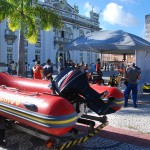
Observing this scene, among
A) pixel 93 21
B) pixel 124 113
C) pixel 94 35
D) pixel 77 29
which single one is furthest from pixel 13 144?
pixel 93 21

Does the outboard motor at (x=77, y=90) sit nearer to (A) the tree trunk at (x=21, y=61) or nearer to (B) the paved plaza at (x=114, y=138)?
(B) the paved plaza at (x=114, y=138)

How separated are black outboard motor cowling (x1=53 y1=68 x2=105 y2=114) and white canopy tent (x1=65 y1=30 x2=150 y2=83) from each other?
6.05 m

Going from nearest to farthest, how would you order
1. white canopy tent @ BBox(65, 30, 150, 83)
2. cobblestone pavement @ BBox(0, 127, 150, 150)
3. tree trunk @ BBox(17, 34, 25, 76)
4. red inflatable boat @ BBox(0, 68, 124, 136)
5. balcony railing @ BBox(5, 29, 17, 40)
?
red inflatable boat @ BBox(0, 68, 124, 136) < cobblestone pavement @ BBox(0, 127, 150, 150) < white canopy tent @ BBox(65, 30, 150, 83) < tree trunk @ BBox(17, 34, 25, 76) < balcony railing @ BBox(5, 29, 17, 40)

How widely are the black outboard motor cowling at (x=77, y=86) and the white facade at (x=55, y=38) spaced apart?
2825cm

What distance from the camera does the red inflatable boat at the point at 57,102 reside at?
4.29 meters

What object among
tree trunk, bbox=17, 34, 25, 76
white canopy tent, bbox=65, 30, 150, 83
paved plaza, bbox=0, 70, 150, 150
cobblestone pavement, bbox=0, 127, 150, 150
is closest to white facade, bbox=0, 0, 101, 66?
tree trunk, bbox=17, 34, 25, 76

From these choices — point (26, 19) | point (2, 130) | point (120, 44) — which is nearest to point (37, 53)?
point (26, 19)

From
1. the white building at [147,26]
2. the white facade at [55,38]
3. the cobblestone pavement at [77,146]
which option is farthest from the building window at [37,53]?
the cobblestone pavement at [77,146]

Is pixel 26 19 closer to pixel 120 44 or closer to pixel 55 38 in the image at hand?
pixel 120 44

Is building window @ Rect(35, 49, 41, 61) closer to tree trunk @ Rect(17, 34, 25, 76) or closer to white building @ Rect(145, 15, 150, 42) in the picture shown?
white building @ Rect(145, 15, 150, 42)

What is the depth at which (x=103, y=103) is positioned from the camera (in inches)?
212

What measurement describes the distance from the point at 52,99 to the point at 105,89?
1693mm

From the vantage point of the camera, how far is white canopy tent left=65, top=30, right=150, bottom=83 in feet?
36.6

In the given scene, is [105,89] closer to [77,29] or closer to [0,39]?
[0,39]
